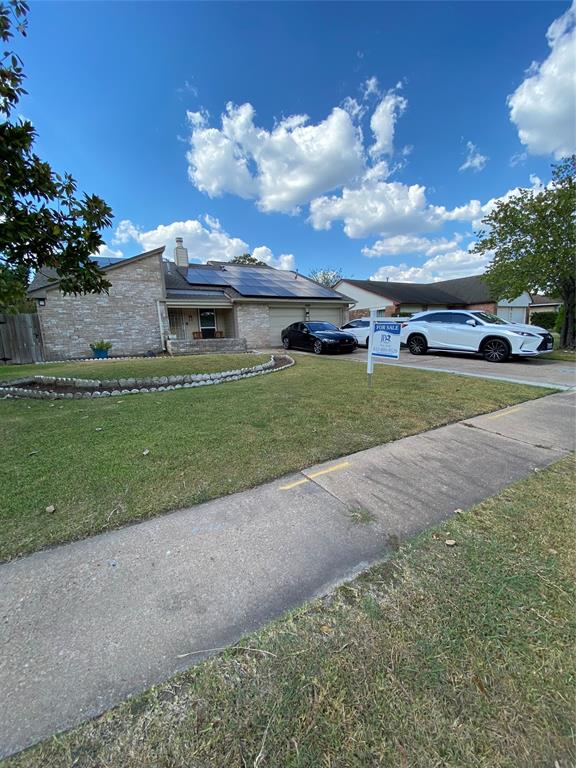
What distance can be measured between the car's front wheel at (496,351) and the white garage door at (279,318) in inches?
381

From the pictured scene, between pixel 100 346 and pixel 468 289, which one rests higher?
pixel 468 289

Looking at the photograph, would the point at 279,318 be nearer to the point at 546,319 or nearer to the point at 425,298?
the point at 425,298

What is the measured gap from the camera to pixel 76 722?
4.00ft

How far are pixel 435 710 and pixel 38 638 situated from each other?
181 cm

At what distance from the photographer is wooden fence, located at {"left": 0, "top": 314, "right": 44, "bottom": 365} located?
39.4ft

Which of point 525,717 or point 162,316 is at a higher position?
→ point 162,316

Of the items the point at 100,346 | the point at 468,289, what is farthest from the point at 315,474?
the point at 468,289

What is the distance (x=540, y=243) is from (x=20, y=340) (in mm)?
19817

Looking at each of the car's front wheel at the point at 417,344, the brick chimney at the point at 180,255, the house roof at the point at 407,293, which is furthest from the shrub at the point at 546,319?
the brick chimney at the point at 180,255

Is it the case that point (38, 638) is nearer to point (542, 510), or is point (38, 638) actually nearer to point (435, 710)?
point (435, 710)

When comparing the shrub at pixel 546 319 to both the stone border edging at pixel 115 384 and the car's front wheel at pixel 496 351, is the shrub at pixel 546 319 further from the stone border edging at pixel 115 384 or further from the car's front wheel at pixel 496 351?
the stone border edging at pixel 115 384

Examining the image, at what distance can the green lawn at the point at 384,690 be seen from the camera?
1.13m

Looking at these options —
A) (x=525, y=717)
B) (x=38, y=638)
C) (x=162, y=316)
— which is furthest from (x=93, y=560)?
(x=162, y=316)

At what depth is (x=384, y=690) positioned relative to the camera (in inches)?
51.6
